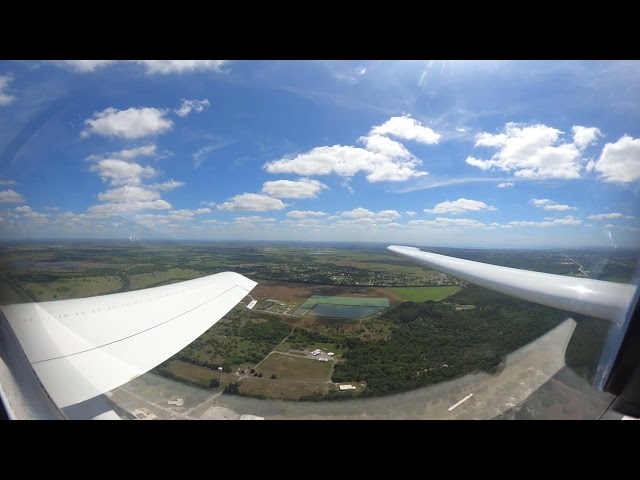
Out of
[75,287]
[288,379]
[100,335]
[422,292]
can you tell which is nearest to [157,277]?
[75,287]

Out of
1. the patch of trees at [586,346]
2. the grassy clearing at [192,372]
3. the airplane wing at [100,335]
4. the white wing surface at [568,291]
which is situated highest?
the white wing surface at [568,291]

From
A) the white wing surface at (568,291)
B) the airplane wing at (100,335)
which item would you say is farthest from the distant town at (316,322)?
the white wing surface at (568,291)

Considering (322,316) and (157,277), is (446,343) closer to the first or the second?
(322,316)

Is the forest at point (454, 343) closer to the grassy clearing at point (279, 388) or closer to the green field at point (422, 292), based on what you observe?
the green field at point (422, 292)

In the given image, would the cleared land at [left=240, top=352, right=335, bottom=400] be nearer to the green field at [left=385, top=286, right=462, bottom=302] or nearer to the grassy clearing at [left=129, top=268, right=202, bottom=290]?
the grassy clearing at [left=129, top=268, right=202, bottom=290]
